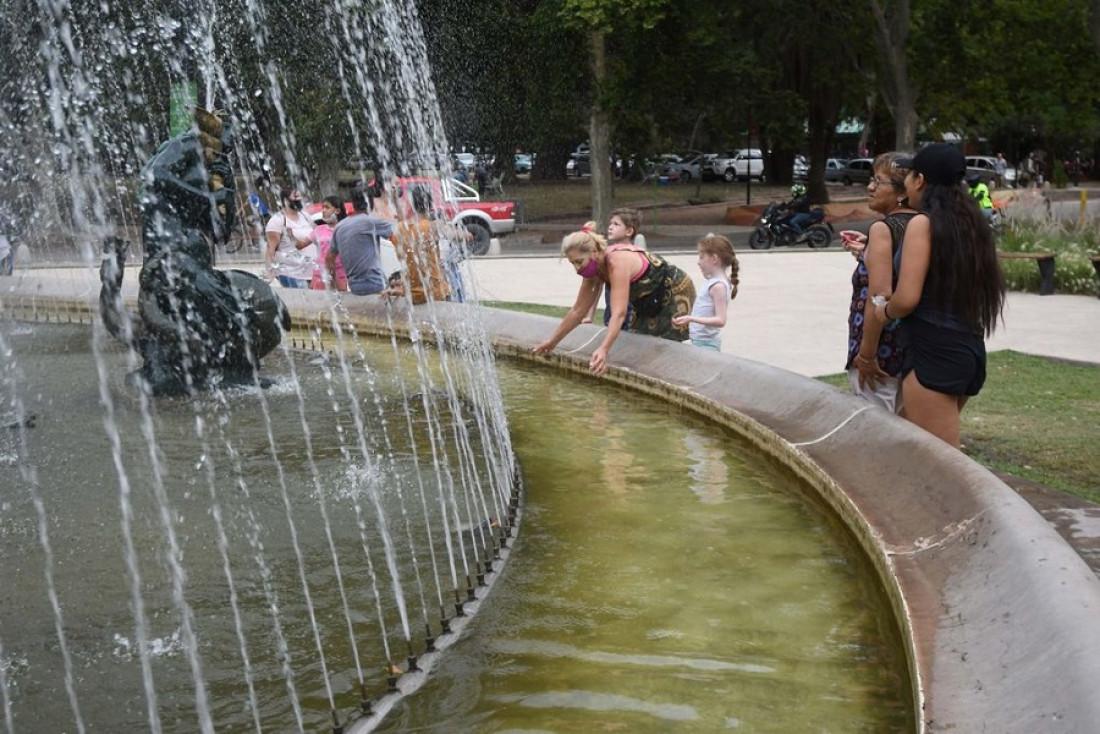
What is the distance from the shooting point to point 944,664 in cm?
360

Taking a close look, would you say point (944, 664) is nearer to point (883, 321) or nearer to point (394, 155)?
point (883, 321)

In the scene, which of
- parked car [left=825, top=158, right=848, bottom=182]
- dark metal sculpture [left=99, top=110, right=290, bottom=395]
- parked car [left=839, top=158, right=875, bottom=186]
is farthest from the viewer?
parked car [left=825, top=158, right=848, bottom=182]

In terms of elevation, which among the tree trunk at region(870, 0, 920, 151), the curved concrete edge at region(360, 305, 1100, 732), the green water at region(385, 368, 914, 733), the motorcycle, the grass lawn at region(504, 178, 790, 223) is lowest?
the green water at region(385, 368, 914, 733)

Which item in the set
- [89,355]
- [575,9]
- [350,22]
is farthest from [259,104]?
[89,355]

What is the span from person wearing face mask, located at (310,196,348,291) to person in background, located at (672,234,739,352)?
13.9 ft

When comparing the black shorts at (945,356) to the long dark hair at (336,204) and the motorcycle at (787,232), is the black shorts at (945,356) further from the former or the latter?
the motorcycle at (787,232)

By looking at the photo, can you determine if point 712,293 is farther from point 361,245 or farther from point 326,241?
point 326,241

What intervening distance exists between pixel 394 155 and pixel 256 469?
1177 inches

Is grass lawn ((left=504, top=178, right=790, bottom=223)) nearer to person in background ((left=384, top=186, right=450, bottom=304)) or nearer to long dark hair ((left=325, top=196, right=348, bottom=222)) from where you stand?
long dark hair ((left=325, top=196, right=348, bottom=222))

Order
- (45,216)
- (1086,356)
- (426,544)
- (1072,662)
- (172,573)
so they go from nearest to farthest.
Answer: (1072,662) < (172,573) < (426,544) < (1086,356) < (45,216)

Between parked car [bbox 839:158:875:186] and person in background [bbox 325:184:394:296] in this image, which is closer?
person in background [bbox 325:184:394:296]

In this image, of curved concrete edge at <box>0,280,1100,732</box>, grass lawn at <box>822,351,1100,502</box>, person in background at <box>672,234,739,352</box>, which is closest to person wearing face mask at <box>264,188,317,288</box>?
person in background at <box>672,234,739,352</box>

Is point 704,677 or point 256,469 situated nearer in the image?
point 704,677

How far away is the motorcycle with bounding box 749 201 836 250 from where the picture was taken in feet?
84.4
